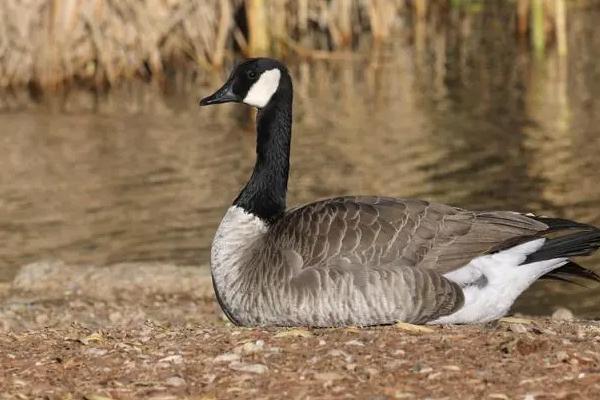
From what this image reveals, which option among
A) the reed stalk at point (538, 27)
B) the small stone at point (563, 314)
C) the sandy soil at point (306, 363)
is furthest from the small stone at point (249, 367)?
the reed stalk at point (538, 27)

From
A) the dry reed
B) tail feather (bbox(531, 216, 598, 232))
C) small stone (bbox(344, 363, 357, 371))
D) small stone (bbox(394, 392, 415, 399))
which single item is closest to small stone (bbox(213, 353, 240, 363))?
small stone (bbox(344, 363, 357, 371))

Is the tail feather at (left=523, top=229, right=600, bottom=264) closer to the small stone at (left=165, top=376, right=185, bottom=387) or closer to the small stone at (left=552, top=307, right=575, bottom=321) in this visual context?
the small stone at (left=552, top=307, right=575, bottom=321)

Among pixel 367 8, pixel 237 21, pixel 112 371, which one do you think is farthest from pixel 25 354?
pixel 367 8

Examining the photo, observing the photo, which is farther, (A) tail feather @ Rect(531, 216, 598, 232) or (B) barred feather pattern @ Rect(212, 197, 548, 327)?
(A) tail feather @ Rect(531, 216, 598, 232)

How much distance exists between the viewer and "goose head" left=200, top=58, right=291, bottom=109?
9.78 m

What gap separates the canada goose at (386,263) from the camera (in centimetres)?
833

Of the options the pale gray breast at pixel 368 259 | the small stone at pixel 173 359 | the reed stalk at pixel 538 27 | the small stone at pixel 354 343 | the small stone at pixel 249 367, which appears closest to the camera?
the small stone at pixel 249 367

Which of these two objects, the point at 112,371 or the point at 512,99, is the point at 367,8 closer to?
the point at 512,99

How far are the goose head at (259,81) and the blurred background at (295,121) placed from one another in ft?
11.0

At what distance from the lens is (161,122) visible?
66.4 ft

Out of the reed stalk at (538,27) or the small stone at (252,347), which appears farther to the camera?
the reed stalk at (538,27)

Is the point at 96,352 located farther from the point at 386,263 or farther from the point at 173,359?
the point at 386,263

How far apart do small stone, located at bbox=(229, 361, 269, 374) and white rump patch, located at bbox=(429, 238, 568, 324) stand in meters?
1.81

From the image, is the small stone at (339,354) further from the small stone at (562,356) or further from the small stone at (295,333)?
the small stone at (562,356)
